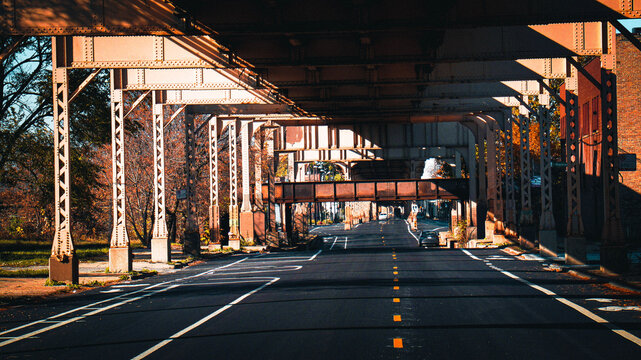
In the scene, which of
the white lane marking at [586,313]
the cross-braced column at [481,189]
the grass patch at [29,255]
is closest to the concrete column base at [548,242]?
the white lane marking at [586,313]

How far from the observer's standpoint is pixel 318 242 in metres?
76.4

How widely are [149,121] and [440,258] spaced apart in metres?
31.2

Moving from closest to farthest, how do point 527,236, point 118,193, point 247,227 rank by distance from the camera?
point 118,193 < point 527,236 < point 247,227

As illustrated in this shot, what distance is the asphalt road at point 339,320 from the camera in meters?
12.2

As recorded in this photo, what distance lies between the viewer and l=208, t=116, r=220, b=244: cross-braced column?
1943 inches

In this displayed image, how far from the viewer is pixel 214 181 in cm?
4978

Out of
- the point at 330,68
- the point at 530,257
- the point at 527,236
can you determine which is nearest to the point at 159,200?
the point at 330,68

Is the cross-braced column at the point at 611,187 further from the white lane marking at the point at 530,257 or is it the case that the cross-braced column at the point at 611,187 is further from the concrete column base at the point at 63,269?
the concrete column base at the point at 63,269

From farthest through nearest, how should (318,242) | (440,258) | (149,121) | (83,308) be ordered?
1. (318,242)
2. (149,121)
3. (440,258)
4. (83,308)

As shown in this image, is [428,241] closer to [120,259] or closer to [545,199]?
[545,199]

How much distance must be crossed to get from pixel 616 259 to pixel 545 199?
12.8 m

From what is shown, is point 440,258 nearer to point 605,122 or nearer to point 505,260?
point 505,260

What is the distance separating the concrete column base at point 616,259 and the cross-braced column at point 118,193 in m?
18.7

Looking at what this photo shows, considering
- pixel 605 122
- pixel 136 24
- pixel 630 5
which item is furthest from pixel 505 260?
pixel 136 24
